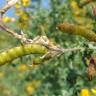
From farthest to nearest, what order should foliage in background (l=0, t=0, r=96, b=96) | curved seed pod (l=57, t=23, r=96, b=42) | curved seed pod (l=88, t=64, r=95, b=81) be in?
1. foliage in background (l=0, t=0, r=96, b=96)
2. curved seed pod (l=88, t=64, r=95, b=81)
3. curved seed pod (l=57, t=23, r=96, b=42)

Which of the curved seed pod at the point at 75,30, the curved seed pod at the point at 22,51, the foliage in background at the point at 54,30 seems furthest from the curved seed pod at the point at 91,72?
the foliage in background at the point at 54,30

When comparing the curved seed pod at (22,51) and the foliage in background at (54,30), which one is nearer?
the curved seed pod at (22,51)

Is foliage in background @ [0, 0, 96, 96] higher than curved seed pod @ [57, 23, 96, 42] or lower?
lower

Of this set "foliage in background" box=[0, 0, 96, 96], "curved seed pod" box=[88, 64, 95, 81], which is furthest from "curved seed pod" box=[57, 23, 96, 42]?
"foliage in background" box=[0, 0, 96, 96]

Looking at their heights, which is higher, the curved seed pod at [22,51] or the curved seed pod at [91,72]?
the curved seed pod at [22,51]

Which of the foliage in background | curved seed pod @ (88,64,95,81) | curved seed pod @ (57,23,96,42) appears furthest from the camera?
the foliage in background

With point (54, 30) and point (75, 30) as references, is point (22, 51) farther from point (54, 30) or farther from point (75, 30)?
point (54, 30)

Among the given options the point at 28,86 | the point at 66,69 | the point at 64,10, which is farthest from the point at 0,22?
the point at 28,86

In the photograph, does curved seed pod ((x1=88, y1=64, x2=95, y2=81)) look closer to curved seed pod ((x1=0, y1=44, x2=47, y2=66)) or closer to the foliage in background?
curved seed pod ((x1=0, y1=44, x2=47, y2=66))

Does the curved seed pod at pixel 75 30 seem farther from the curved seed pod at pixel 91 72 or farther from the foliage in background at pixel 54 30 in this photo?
the foliage in background at pixel 54 30

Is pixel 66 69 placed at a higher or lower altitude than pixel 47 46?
lower

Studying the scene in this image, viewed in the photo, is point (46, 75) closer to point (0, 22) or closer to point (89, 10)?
point (89, 10)
